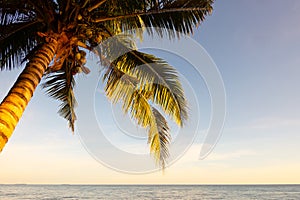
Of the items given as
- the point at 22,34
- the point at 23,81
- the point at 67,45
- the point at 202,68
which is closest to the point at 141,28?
the point at 202,68

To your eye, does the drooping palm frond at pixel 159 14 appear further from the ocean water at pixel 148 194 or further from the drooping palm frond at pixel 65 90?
the ocean water at pixel 148 194

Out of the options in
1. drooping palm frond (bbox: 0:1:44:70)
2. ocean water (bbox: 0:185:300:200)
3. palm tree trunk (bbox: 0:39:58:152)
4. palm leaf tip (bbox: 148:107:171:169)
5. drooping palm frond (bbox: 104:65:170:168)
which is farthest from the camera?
ocean water (bbox: 0:185:300:200)

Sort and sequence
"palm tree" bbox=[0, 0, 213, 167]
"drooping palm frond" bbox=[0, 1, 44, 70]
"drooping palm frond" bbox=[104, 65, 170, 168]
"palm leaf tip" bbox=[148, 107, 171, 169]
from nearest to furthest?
"palm tree" bbox=[0, 0, 213, 167]
"drooping palm frond" bbox=[0, 1, 44, 70]
"drooping palm frond" bbox=[104, 65, 170, 168]
"palm leaf tip" bbox=[148, 107, 171, 169]

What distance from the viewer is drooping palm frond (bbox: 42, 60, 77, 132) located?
6.21 m

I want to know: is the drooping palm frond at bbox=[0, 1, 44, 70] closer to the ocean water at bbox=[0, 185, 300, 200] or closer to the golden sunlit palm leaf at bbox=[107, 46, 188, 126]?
the golden sunlit palm leaf at bbox=[107, 46, 188, 126]

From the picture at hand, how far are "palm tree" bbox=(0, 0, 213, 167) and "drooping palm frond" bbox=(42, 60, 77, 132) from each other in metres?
0.02

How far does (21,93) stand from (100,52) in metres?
2.70

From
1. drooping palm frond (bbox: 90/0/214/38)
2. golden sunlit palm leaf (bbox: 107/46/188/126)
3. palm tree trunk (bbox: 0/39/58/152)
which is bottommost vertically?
palm tree trunk (bbox: 0/39/58/152)

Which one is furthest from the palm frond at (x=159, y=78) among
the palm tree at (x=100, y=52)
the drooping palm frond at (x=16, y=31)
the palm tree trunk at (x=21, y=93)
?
the palm tree trunk at (x=21, y=93)

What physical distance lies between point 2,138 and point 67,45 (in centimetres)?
197

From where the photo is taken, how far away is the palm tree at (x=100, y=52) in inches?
165

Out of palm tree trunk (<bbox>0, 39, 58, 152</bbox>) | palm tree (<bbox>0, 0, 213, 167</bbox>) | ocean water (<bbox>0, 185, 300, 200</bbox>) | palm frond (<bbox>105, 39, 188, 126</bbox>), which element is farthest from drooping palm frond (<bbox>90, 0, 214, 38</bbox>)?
ocean water (<bbox>0, 185, 300, 200</bbox>)

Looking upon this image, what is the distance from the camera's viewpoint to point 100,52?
19.7ft

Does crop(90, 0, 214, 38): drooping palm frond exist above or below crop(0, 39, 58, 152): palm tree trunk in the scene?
above
